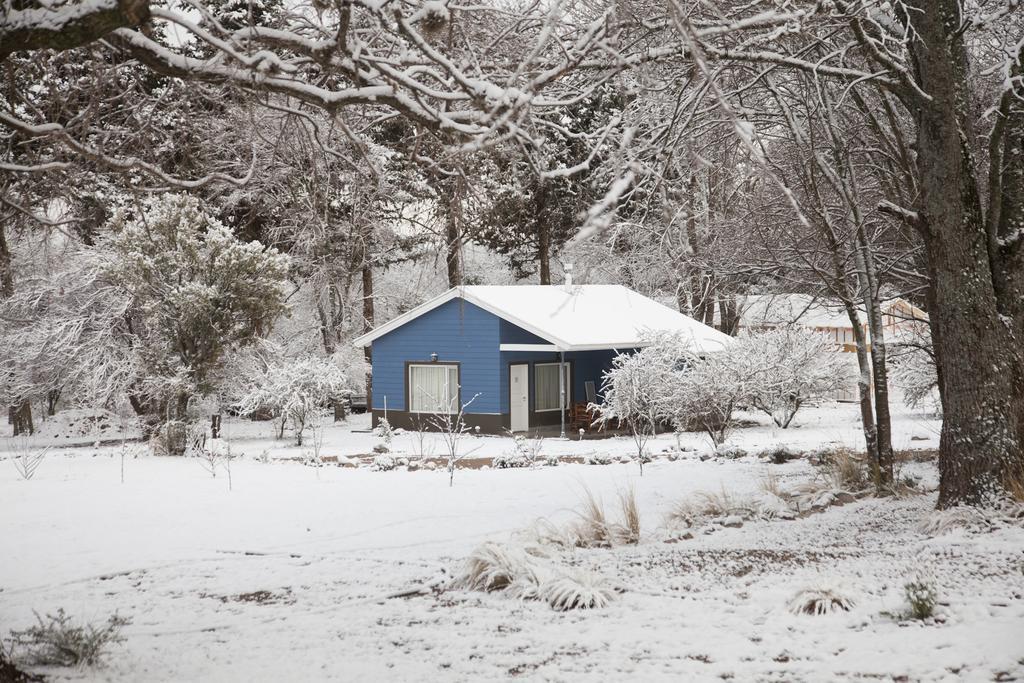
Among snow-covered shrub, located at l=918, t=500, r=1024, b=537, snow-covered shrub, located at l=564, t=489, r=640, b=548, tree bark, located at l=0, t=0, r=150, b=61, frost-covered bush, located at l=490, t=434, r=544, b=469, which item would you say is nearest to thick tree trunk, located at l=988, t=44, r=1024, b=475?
snow-covered shrub, located at l=918, t=500, r=1024, b=537

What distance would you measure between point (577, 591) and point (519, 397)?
63.7 ft

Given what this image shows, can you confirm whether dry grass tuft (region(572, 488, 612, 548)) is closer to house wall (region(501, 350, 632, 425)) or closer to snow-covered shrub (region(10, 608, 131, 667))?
snow-covered shrub (region(10, 608, 131, 667))

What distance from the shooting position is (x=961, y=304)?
8422mm

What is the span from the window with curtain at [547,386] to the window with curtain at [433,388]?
227cm

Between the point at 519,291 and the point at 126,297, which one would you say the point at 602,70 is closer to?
the point at 519,291

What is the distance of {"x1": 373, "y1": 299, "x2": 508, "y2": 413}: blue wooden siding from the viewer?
1009 inches

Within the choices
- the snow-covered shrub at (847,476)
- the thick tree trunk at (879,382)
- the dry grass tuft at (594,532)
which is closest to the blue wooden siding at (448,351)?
the snow-covered shrub at (847,476)

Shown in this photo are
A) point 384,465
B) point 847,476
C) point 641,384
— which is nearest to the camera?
point 847,476

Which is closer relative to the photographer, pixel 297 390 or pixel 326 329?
pixel 297 390

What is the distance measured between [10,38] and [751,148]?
342 cm

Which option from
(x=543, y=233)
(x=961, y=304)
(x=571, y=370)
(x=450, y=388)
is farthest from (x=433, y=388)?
(x=961, y=304)

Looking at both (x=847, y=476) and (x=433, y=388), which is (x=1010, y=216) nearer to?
(x=847, y=476)

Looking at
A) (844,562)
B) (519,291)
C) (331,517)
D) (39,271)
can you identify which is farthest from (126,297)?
(844,562)

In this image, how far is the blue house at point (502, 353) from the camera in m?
25.5
